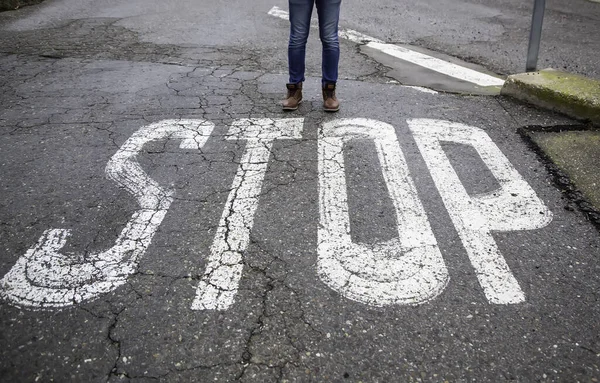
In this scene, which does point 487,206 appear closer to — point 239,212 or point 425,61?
point 239,212

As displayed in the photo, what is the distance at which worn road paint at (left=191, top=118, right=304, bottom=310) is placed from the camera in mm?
2166

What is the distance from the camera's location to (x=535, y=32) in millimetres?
4660

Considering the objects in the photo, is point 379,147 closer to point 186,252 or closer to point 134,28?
point 186,252

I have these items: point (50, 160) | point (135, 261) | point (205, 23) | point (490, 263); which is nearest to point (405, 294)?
point (490, 263)

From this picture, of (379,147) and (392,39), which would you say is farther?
(392,39)

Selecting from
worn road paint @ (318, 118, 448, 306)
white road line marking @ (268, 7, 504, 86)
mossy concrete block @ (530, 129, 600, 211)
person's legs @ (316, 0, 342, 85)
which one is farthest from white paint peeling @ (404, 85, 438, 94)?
worn road paint @ (318, 118, 448, 306)

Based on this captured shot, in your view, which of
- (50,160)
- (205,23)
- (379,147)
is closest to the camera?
(50,160)

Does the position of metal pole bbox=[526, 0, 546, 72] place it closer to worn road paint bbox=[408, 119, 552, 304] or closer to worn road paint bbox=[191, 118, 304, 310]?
worn road paint bbox=[408, 119, 552, 304]

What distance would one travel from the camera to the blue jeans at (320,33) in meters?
3.93

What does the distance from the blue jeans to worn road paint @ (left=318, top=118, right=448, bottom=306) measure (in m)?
1.23

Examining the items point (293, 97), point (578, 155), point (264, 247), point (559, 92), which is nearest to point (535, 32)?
point (559, 92)

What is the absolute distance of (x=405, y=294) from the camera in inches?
84.9

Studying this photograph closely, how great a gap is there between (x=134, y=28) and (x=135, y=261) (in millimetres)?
5545

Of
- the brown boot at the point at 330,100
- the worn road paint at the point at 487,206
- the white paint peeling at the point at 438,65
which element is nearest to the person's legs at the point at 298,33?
the brown boot at the point at 330,100
